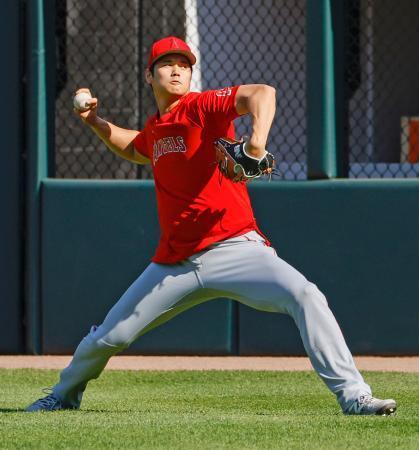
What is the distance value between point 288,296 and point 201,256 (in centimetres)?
51

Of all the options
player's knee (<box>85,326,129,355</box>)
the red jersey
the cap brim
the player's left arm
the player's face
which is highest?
the cap brim

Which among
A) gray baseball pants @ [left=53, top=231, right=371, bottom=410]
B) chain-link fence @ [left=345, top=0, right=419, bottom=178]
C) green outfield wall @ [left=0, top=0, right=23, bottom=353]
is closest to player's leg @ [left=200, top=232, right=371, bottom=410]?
gray baseball pants @ [left=53, top=231, right=371, bottom=410]

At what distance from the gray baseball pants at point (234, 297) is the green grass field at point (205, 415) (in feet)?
0.70

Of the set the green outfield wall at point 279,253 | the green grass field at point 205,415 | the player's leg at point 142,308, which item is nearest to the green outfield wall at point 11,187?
the green outfield wall at point 279,253

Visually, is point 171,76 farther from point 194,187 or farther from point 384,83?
point 384,83

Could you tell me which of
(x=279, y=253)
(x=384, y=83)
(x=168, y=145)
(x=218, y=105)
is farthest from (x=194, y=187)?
(x=384, y=83)

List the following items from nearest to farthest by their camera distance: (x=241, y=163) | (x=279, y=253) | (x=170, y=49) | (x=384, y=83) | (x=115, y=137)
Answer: (x=241, y=163) → (x=170, y=49) → (x=115, y=137) → (x=279, y=253) → (x=384, y=83)

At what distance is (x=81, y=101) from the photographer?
6430 mm

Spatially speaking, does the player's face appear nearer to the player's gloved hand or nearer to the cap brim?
the cap brim

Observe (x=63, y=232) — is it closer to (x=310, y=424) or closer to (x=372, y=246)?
(x=372, y=246)

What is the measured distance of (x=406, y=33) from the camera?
1132cm

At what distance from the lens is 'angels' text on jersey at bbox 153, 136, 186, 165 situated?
6008 mm

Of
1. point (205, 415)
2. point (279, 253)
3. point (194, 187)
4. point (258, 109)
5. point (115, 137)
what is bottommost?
point (205, 415)

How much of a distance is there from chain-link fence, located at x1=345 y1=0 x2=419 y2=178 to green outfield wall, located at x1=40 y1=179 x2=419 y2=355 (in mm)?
1404
